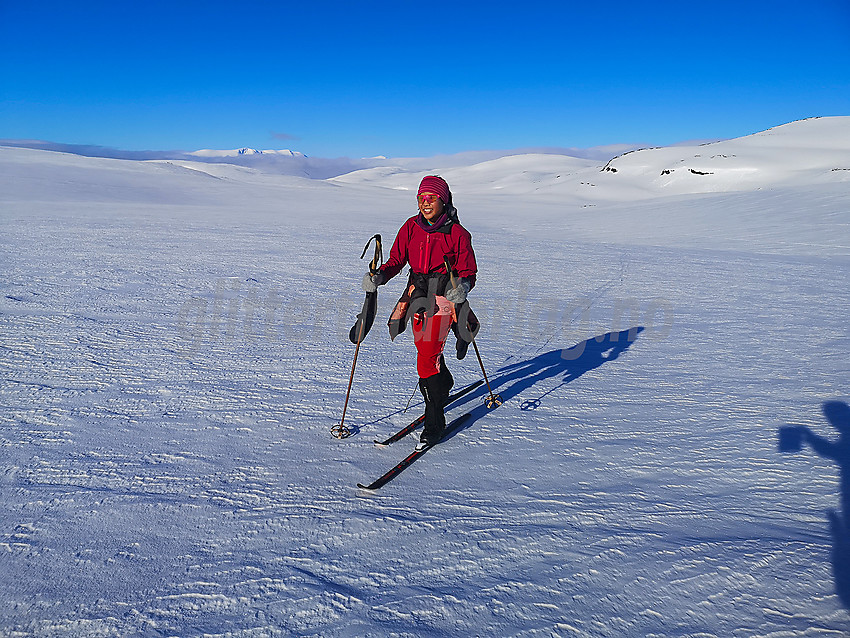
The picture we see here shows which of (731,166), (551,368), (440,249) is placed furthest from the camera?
(731,166)

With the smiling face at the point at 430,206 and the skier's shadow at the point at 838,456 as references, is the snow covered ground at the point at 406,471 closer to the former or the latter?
the skier's shadow at the point at 838,456

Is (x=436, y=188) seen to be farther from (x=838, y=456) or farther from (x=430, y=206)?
(x=838, y=456)

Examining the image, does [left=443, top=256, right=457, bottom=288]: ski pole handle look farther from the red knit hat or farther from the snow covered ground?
the snow covered ground

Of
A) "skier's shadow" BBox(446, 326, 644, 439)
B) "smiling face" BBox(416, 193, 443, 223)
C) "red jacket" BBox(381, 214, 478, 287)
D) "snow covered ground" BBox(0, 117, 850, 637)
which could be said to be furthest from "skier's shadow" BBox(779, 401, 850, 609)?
"smiling face" BBox(416, 193, 443, 223)

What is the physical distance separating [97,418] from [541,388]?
3.54 metres

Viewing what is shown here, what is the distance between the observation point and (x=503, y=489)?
10.1ft

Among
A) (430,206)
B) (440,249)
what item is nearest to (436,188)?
(430,206)

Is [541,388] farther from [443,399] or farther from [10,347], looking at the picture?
[10,347]

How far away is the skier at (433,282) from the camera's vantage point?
349 cm

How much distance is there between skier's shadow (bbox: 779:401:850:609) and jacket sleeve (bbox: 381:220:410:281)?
9.30 feet

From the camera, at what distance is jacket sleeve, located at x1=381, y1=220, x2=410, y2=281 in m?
3.67

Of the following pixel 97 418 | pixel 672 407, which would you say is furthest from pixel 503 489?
pixel 97 418

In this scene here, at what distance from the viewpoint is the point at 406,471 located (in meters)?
3.26

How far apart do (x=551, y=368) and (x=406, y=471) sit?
2612 mm
